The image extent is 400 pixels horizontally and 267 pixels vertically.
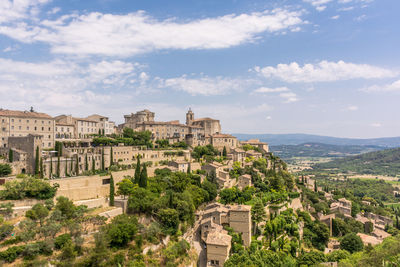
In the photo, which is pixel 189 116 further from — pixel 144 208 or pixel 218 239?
pixel 218 239

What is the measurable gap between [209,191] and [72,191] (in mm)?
20858

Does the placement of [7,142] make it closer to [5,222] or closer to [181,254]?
[5,222]

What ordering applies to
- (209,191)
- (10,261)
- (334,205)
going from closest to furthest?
(10,261)
(209,191)
(334,205)

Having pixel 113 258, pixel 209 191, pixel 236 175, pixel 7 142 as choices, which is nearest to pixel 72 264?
pixel 113 258

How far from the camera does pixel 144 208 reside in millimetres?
35719

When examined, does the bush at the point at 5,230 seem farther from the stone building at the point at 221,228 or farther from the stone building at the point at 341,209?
the stone building at the point at 341,209

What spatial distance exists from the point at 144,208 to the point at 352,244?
33.7m

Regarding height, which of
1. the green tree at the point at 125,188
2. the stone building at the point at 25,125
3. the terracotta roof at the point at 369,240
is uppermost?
the stone building at the point at 25,125

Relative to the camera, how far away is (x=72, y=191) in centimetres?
3675

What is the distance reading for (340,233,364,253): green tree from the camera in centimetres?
4297

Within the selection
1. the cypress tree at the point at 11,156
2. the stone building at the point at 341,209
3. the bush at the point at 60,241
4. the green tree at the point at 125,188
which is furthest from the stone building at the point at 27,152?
the stone building at the point at 341,209

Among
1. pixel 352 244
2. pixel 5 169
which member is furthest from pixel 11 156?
pixel 352 244

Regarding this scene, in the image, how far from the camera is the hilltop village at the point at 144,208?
28.4 metres

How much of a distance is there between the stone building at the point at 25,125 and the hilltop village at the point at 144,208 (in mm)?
169
